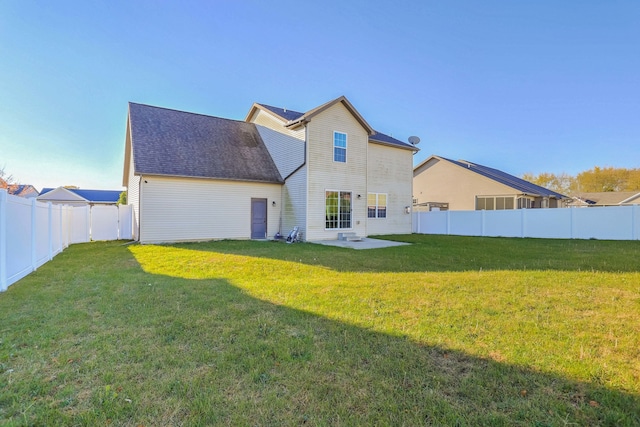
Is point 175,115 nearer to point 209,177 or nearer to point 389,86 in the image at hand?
point 209,177

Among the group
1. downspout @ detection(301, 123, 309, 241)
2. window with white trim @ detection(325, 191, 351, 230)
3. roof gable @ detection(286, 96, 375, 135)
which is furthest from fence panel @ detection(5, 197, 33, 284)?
window with white trim @ detection(325, 191, 351, 230)

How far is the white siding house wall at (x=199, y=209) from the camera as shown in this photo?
12.5 m

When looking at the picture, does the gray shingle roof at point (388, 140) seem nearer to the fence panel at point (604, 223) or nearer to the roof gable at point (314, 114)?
the roof gable at point (314, 114)

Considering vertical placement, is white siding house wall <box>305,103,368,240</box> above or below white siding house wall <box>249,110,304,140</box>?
below

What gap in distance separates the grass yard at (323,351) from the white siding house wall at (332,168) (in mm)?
7802

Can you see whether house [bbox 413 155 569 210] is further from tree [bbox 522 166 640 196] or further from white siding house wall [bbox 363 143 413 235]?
tree [bbox 522 166 640 196]

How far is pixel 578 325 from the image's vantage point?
12.2 feet

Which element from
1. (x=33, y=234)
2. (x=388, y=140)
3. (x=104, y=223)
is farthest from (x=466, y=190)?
(x=33, y=234)

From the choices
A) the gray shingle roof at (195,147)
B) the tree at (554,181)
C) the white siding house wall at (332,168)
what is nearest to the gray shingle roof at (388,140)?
the white siding house wall at (332,168)

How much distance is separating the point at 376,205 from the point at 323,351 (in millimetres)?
14578

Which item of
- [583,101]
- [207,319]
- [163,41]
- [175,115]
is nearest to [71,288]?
[207,319]

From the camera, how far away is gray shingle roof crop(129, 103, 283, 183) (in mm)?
13062

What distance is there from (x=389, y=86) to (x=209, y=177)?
11.0 meters

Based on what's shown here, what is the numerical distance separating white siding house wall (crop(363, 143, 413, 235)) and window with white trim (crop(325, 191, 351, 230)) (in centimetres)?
250
